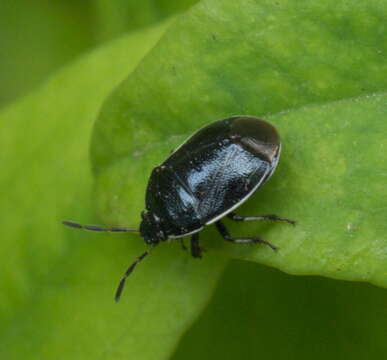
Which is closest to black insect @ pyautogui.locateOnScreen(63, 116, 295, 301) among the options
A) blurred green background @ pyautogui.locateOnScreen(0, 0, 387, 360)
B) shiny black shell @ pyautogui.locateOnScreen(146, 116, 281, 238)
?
shiny black shell @ pyautogui.locateOnScreen(146, 116, 281, 238)

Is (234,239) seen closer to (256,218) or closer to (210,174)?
(256,218)

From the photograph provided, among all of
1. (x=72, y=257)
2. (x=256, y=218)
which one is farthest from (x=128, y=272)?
(x=256, y=218)

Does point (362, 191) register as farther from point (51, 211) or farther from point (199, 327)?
point (51, 211)

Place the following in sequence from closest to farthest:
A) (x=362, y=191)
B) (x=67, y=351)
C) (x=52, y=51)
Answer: (x=362, y=191) < (x=67, y=351) < (x=52, y=51)

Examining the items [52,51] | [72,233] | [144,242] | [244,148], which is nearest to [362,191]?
[244,148]

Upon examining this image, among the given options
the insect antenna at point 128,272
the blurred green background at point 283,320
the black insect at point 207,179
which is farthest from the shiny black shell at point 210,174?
the blurred green background at point 283,320

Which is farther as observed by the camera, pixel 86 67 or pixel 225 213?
pixel 86 67

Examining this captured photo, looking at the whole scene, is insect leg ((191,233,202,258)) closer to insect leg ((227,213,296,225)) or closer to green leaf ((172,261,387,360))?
insect leg ((227,213,296,225))
